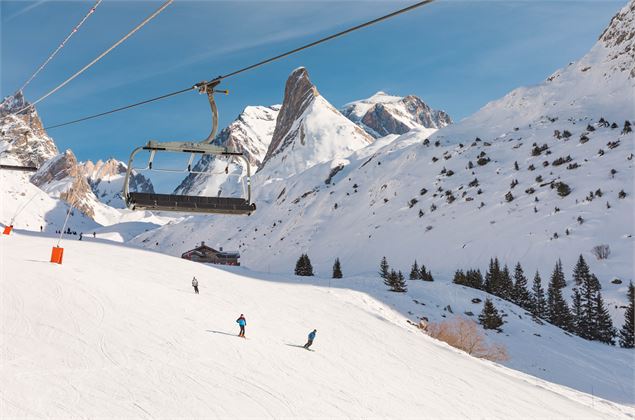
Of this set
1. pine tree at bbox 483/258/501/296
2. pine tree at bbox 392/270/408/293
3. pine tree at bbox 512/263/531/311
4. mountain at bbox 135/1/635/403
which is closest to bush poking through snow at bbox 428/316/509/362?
mountain at bbox 135/1/635/403

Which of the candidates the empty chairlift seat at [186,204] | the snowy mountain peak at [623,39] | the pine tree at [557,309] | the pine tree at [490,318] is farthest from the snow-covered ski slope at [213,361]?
the snowy mountain peak at [623,39]

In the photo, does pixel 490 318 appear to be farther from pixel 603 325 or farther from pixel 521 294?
pixel 521 294

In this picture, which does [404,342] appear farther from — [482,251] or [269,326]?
[482,251]

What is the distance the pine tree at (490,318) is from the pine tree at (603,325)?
503 inches

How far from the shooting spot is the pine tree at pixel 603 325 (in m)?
45.3

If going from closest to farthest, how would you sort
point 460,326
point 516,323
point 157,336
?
point 157,336 < point 460,326 < point 516,323

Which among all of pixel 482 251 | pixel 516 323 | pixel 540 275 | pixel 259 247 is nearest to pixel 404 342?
pixel 516 323

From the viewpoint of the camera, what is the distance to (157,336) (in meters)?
19.0

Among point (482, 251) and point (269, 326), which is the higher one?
point (482, 251)

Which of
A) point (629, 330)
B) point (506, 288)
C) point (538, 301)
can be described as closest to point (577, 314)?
point (538, 301)

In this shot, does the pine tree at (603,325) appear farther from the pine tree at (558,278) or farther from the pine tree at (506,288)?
the pine tree at (506,288)

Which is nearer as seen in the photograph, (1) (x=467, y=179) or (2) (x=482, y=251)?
(2) (x=482, y=251)

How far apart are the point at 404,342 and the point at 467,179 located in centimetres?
6408

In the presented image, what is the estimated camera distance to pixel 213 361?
683 inches
